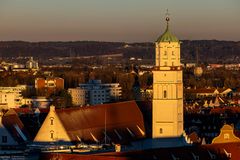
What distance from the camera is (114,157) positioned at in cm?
4481

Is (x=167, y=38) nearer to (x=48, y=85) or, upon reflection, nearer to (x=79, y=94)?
(x=79, y=94)

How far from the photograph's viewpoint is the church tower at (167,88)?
61312mm

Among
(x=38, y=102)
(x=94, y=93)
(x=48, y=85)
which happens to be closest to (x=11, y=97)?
(x=94, y=93)

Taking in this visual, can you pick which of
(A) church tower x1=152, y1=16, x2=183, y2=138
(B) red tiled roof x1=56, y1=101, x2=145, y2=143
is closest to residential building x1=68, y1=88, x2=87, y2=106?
(B) red tiled roof x1=56, y1=101, x2=145, y2=143

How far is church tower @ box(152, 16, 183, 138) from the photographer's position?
6131 centimetres

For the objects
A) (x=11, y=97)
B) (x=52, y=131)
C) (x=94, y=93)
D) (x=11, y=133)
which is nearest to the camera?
(x=52, y=131)

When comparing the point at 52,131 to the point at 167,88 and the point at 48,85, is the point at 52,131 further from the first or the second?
the point at 48,85

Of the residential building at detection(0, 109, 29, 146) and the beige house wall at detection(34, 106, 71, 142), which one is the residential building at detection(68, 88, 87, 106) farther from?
the beige house wall at detection(34, 106, 71, 142)

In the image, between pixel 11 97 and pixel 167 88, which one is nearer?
pixel 167 88

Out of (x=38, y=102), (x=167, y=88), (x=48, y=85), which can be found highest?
(x=167, y=88)

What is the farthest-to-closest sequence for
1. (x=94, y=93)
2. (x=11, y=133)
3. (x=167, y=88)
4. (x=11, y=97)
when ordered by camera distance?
1. (x=94, y=93)
2. (x=11, y=97)
3. (x=167, y=88)
4. (x=11, y=133)

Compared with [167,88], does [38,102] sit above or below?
below

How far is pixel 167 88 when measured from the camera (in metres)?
61.4

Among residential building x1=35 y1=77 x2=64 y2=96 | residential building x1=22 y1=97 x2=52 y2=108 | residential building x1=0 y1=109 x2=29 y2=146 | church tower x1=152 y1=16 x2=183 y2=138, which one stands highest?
church tower x1=152 y1=16 x2=183 y2=138
